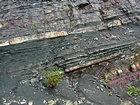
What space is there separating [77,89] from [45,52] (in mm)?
1075

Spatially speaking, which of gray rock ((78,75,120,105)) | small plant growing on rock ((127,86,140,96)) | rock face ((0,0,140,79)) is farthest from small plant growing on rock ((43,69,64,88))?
small plant growing on rock ((127,86,140,96))

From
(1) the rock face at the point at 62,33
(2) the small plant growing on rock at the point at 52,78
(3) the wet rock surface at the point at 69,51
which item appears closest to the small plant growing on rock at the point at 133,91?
(3) the wet rock surface at the point at 69,51

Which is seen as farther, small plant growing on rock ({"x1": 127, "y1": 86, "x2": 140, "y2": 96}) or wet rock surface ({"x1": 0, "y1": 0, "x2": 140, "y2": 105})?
small plant growing on rock ({"x1": 127, "y1": 86, "x2": 140, "y2": 96})

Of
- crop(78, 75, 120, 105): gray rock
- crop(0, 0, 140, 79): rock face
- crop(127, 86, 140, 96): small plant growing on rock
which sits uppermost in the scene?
crop(0, 0, 140, 79): rock face

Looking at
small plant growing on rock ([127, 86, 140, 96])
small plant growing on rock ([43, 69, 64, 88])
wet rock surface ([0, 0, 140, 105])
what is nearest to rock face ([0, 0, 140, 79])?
wet rock surface ([0, 0, 140, 105])

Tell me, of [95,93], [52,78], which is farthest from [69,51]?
[95,93]

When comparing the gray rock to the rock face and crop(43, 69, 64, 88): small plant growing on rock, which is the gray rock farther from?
crop(43, 69, 64, 88): small plant growing on rock

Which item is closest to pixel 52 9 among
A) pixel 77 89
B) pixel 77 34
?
pixel 77 34

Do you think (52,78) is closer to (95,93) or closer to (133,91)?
(95,93)

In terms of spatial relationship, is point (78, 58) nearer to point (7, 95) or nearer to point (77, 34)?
point (77, 34)

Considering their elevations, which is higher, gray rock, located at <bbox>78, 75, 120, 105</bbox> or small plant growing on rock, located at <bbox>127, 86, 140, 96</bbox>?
gray rock, located at <bbox>78, 75, 120, 105</bbox>

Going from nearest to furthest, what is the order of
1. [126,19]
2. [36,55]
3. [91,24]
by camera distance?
[36,55] < [91,24] < [126,19]

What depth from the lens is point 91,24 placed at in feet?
18.4

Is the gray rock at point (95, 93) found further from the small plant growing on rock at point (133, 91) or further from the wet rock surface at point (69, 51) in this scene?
the small plant growing on rock at point (133, 91)
